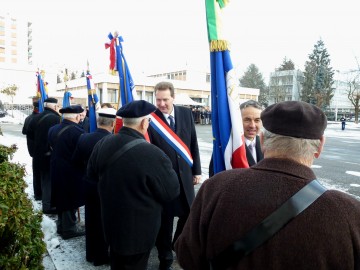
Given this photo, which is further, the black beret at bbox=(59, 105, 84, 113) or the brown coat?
the black beret at bbox=(59, 105, 84, 113)

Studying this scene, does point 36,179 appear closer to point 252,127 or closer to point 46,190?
point 46,190

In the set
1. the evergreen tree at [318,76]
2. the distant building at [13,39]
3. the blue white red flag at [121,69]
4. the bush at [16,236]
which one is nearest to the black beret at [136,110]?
the bush at [16,236]

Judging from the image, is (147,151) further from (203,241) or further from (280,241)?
(280,241)

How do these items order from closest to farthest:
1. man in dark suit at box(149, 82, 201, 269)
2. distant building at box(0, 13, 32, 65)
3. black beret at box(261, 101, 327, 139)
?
black beret at box(261, 101, 327, 139) → man in dark suit at box(149, 82, 201, 269) → distant building at box(0, 13, 32, 65)

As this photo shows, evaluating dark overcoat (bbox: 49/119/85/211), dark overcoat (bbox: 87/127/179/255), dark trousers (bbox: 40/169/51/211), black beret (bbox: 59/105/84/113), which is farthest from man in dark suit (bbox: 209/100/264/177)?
dark trousers (bbox: 40/169/51/211)

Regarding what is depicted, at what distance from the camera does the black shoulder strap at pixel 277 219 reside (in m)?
1.30

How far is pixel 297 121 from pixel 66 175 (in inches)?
156

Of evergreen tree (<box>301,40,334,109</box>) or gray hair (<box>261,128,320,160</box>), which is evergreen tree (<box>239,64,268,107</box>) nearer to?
evergreen tree (<box>301,40,334,109</box>)

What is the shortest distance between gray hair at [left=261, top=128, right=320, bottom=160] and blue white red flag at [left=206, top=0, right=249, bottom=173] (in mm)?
1476

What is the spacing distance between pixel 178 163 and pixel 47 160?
331cm

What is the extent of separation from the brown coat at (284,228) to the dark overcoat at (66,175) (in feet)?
11.4

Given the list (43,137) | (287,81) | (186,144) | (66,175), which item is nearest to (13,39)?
(287,81)

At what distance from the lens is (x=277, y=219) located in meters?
1.31

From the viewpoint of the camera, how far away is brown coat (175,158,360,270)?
4.15 ft
